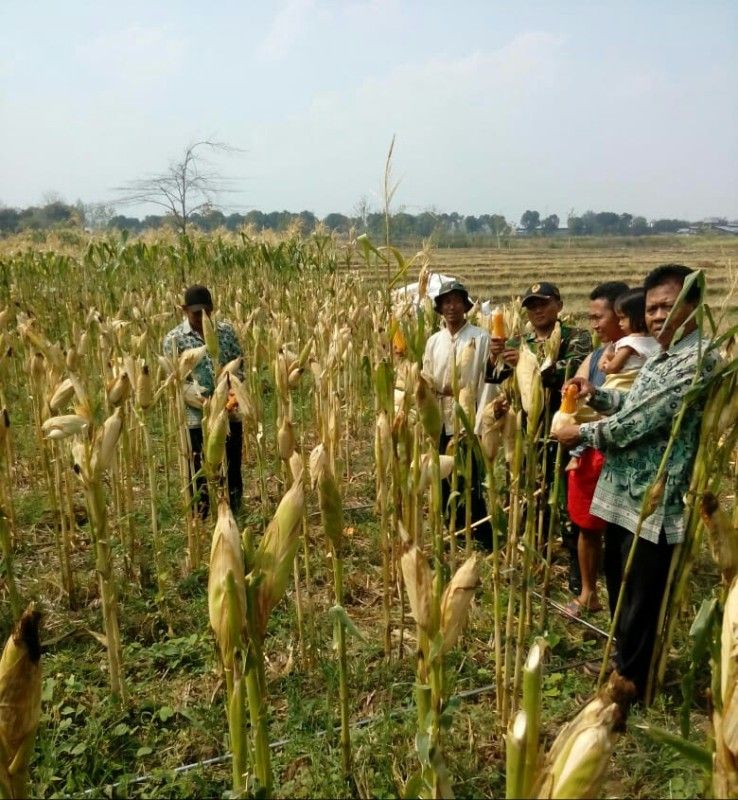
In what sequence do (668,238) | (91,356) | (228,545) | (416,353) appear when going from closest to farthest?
(228,545)
(416,353)
(91,356)
(668,238)

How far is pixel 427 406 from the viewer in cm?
185

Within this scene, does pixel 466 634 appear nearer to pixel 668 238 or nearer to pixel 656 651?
pixel 656 651

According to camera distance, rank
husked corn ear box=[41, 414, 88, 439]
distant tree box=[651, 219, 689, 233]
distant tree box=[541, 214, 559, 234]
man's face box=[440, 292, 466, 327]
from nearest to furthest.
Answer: husked corn ear box=[41, 414, 88, 439]
man's face box=[440, 292, 466, 327]
distant tree box=[541, 214, 559, 234]
distant tree box=[651, 219, 689, 233]

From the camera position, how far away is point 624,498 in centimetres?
225

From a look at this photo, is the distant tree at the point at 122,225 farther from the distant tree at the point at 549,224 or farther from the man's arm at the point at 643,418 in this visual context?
the distant tree at the point at 549,224

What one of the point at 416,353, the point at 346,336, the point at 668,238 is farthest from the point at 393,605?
the point at 668,238

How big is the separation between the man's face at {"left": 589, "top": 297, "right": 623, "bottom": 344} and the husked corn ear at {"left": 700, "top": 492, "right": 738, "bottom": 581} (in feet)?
6.25

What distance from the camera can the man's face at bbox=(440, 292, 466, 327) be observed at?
362 centimetres

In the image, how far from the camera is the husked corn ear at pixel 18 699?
2.88 ft

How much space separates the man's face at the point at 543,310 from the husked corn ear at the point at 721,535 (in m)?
2.08

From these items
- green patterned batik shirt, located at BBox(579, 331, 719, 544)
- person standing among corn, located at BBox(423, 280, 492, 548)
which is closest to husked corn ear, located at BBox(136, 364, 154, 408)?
person standing among corn, located at BBox(423, 280, 492, 548)

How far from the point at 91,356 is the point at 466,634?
13.6 feet

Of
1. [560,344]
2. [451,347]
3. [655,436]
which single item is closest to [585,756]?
[655,436]

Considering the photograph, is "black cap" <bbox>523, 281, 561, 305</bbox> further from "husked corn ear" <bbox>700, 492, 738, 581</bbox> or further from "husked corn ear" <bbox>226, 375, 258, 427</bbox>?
"husked corn ear" <bbox>700, 492, 738, 581</bbox>
